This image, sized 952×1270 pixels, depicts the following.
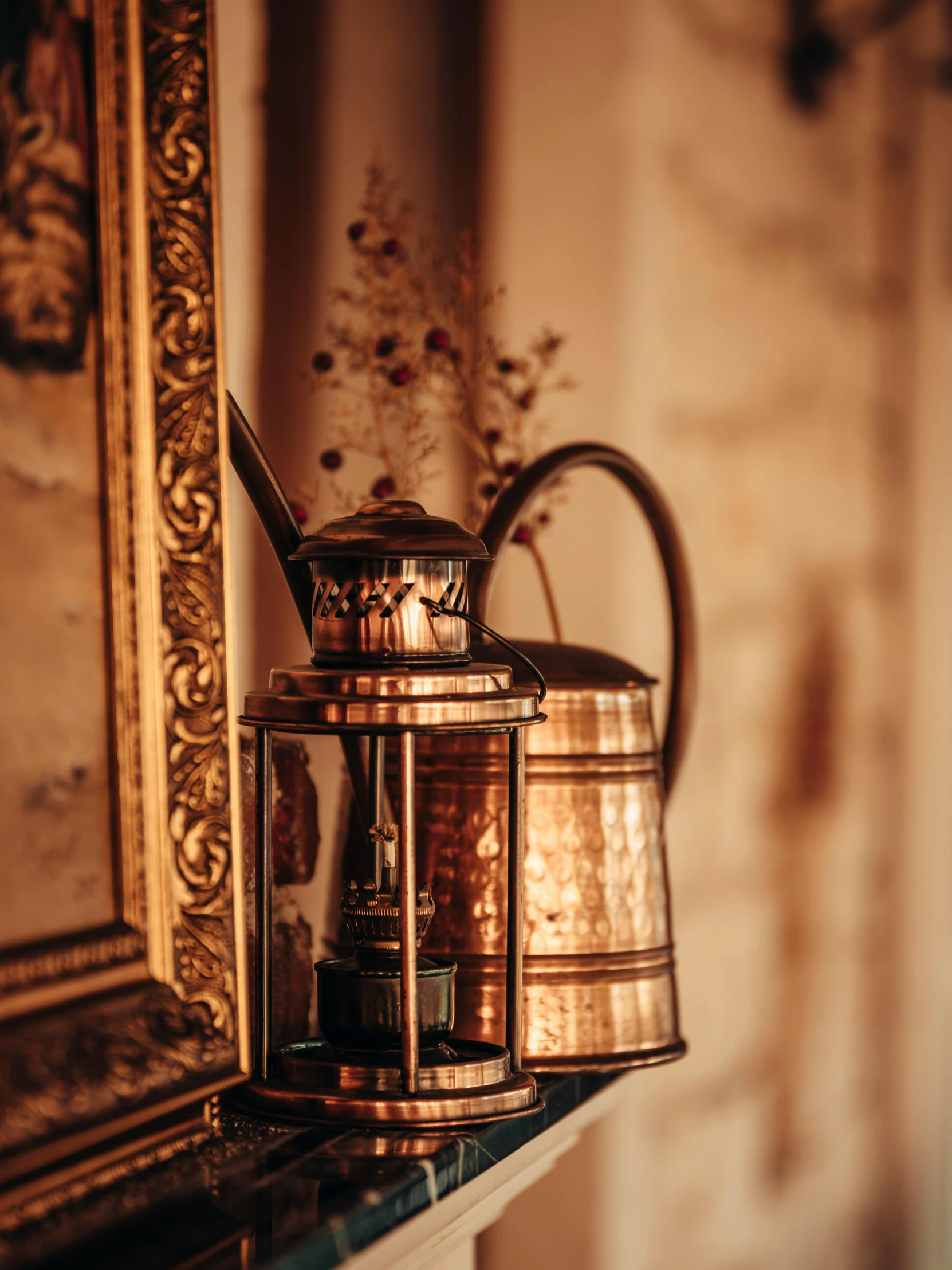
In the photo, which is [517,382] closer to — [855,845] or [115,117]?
[115,117]

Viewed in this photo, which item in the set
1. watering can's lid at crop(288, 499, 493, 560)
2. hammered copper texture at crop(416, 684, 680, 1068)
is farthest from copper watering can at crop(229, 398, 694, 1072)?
watering can's lid at crop(288, 499, 493, 560)

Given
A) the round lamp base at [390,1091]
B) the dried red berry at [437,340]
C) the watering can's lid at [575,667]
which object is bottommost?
the round lamp base at [390,1091]

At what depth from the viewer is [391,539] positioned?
753 millimetres

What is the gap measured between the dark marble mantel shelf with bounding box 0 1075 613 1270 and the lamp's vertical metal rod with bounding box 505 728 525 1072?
0.18 feet

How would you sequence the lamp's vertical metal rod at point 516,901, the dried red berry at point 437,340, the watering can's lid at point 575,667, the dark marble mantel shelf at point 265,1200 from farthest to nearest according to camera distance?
1. the dried red berry at point 437,340
2. the watering can's lid at point 575,667
3. the lamp's vertical metal rod at point 516,901
4. the dark marble mantel shelf at point 265,1200

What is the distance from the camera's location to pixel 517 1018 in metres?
0.83

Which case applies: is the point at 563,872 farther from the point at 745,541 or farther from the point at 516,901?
the point at 745,541

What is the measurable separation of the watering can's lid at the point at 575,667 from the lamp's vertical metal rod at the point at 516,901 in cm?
11

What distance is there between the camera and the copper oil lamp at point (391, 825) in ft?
2.47

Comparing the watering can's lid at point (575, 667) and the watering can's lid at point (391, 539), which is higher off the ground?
the watering can's lid at point (391, 539)

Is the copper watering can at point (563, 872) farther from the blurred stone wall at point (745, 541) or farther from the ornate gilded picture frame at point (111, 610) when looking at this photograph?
the blurred stone wall at point (745, 541)

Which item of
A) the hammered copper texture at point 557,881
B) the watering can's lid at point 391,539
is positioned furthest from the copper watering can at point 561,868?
the watering can's lid at point 391,539

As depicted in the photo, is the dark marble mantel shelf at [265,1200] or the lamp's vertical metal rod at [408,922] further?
the lamp's vertical metal rod at [408,922]

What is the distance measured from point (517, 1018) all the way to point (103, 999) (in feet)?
0.90
